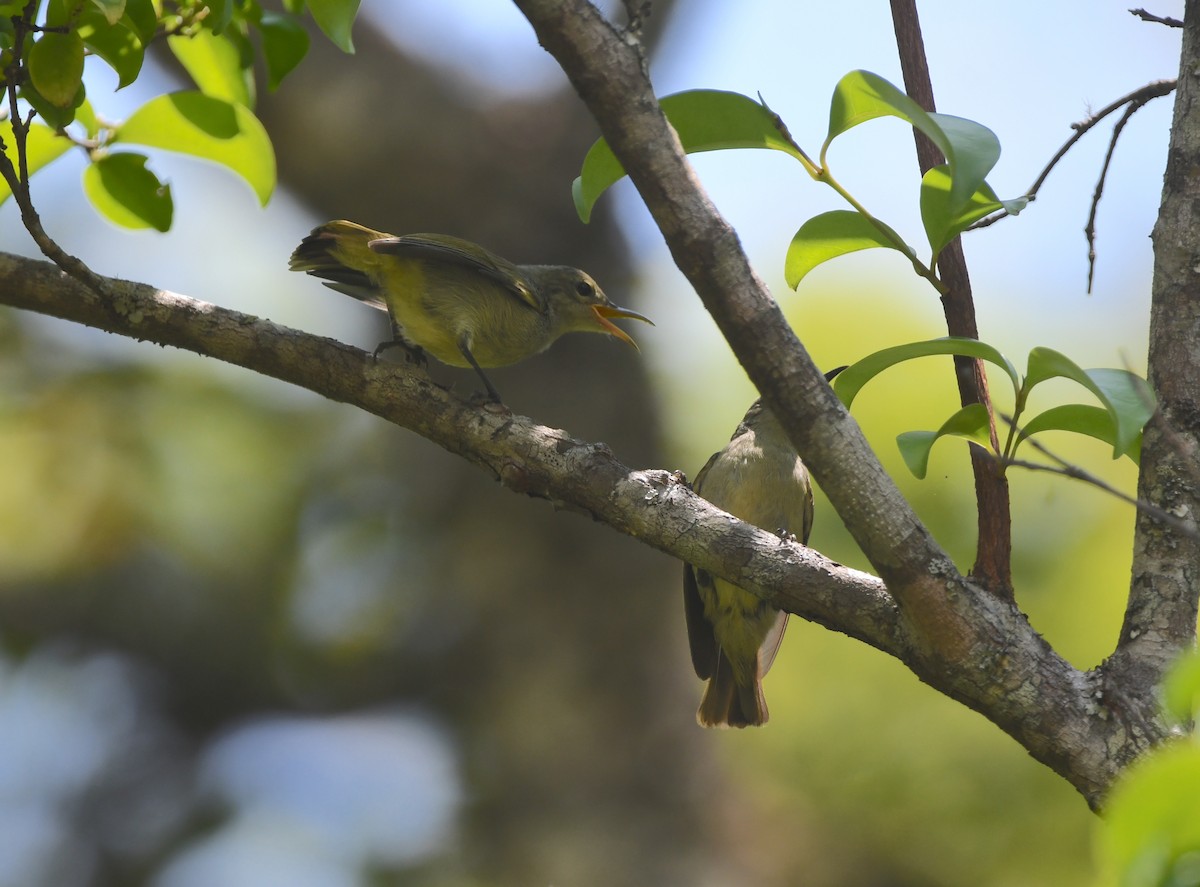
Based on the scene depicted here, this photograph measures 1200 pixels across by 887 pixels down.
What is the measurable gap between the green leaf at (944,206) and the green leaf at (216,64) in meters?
1.73

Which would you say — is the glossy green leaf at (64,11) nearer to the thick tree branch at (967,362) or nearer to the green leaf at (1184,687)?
the thick tree branch at (967,362)

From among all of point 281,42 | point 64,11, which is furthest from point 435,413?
point 64,11

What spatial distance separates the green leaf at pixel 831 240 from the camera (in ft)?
6.54

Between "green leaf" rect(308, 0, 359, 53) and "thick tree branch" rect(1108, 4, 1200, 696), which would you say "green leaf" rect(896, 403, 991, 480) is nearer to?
"thick tree branch" rect(1108, 4, 1200, 696)

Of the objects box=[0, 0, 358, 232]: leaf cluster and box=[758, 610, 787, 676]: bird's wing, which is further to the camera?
box=[758, 610, 787, 676]: bird's wing

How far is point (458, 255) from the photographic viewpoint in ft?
12.5

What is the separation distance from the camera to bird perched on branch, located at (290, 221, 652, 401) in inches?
149

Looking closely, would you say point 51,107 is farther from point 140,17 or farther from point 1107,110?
point 1107,110

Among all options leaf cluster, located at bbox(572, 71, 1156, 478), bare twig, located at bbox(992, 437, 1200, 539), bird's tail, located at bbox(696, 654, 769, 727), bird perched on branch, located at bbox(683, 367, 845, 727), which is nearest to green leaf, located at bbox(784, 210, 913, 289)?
leaf cluster, located at bbox(572, 71, 1156, 478)

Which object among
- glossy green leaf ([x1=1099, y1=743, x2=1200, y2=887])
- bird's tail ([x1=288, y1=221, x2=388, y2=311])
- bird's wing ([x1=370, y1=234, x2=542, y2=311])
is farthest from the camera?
bird's tail ([x1=288, y1=221, x2=388, y2=311])

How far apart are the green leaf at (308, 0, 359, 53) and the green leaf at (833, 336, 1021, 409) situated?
1178mm

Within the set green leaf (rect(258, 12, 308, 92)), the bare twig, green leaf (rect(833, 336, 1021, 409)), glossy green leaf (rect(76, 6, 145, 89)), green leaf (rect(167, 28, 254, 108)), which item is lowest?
the bare twig

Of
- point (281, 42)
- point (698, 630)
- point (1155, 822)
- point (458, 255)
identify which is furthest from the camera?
point (698, 630)

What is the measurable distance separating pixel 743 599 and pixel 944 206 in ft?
9.17
